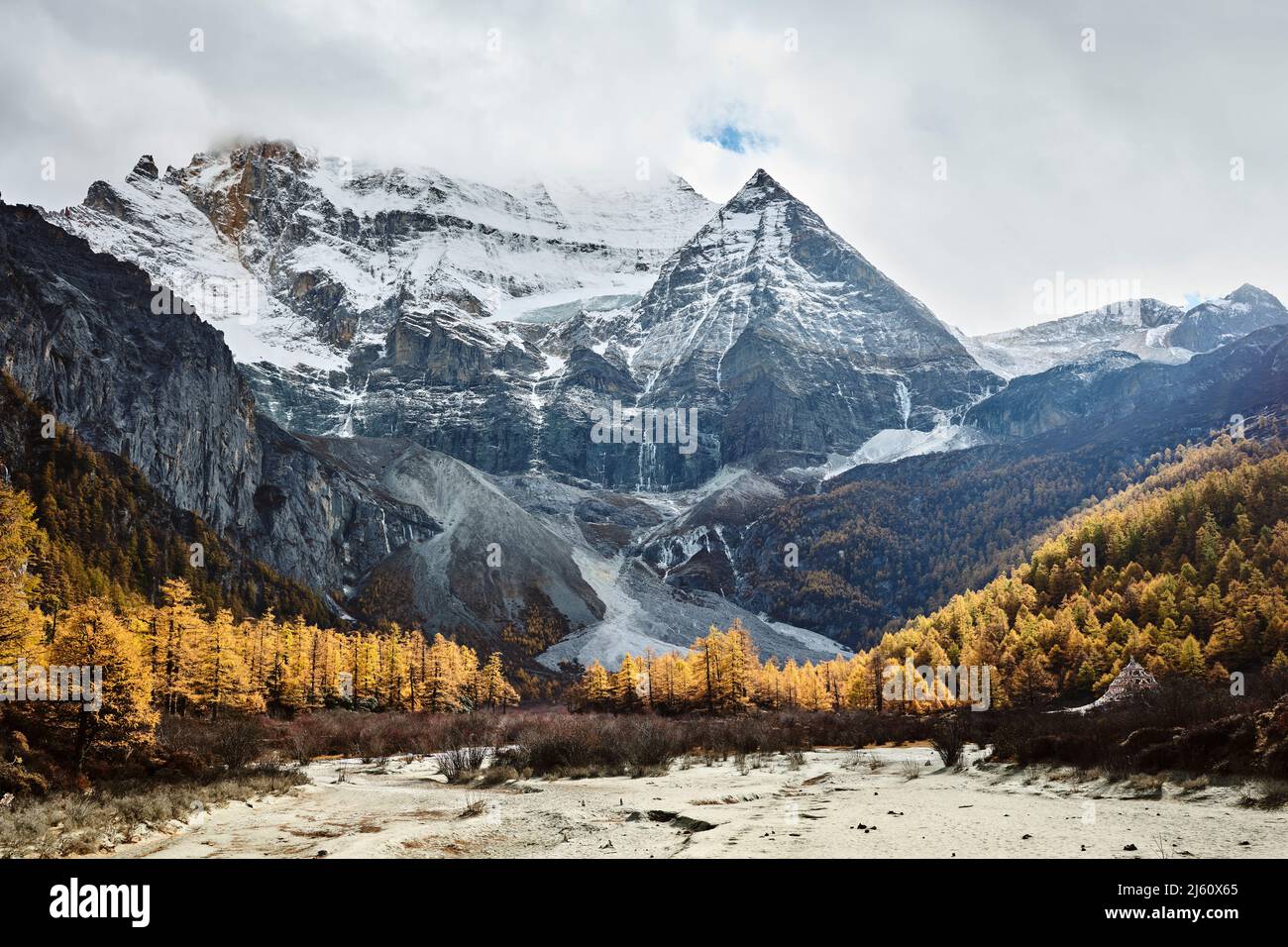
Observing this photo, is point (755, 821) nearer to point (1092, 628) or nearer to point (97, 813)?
point (97, 813)

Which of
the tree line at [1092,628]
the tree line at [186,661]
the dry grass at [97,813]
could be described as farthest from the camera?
the tree line at [1092,628]

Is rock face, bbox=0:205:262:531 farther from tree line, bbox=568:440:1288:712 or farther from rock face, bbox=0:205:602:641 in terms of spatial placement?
tree line, bbox=568:440:1288:712

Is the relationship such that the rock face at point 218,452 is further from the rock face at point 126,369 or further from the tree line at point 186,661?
the tree line at point 186,661

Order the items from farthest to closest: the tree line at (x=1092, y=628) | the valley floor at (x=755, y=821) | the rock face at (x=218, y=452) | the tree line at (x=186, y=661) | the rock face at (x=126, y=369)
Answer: the rock face at (x=218, y=452)
the rock face at (x=126, y=369)
the tree line at (x=1092, y=628)
the tree line at (x=186, y=661)
the valley floor at (x=755, y=821)

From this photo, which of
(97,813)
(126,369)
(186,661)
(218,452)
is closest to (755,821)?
(97,813)

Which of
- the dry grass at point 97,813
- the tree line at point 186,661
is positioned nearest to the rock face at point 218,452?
the tree line at point 186,661

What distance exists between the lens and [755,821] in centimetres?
1897

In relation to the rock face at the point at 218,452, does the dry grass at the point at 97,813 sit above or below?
below

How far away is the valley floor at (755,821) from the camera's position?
14680 mm

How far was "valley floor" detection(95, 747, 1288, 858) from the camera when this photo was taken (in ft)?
48.2

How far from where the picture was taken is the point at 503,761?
36.8 m

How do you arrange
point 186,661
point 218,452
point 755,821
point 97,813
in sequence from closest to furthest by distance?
point 97,813
point 755,821
point 186,661
point 218,452

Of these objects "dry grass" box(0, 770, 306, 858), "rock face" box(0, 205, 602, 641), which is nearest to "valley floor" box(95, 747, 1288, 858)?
"dry grass" box(0, 770, 306, 858)
